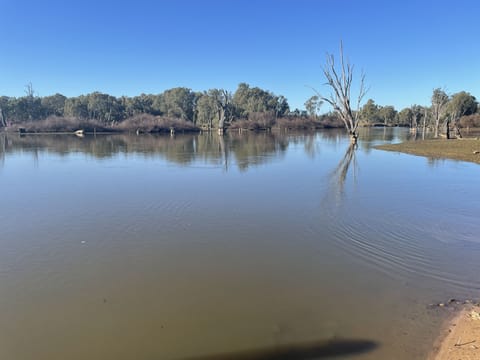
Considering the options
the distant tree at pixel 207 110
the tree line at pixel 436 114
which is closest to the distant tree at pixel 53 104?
the distant tree at pixel 207 110

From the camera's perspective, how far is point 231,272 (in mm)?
4207

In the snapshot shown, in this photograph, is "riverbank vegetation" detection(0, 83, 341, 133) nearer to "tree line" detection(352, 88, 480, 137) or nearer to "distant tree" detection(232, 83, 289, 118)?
"distant tree" detection(232, 83, 289, 118)

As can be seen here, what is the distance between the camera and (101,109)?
81188 mm

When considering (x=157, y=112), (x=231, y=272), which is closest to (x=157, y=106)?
(x=157, y=112)

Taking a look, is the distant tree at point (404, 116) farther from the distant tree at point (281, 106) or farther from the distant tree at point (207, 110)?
the distant tree at point (207, 110)

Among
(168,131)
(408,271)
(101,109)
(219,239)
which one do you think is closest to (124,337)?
(219,239)

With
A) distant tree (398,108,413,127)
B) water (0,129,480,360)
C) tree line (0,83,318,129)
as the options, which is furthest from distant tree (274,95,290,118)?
water (0,129,480,360)

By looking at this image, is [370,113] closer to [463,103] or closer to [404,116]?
[404,116]

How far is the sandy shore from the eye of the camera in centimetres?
262

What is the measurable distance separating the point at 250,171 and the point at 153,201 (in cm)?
530

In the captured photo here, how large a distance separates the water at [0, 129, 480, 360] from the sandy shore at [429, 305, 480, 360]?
0.37 feet

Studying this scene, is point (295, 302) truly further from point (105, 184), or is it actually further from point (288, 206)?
point (105, 184)

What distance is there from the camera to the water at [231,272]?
2930 mm

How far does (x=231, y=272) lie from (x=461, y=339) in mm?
2525
